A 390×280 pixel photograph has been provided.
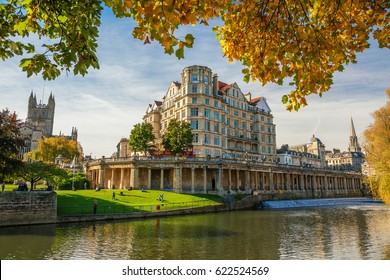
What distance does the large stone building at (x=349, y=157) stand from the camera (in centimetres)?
16012

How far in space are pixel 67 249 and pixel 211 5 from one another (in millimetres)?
17627

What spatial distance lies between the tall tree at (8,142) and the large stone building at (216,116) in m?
39.7

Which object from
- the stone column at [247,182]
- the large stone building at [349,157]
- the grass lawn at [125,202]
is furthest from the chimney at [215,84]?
the large stone building at [349,157]

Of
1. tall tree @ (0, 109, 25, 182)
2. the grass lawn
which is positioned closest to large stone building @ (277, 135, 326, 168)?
the grass lawn

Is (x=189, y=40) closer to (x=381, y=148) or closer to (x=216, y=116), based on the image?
(x=381, y=148)

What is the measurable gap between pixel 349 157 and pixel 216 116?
12651cm

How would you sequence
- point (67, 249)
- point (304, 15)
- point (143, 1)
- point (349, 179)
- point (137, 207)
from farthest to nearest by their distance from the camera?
point (349, 179), point (137, 207), point (67, 249), point (304, 15), point (143, 1)

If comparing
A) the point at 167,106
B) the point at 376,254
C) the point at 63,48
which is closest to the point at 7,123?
the point at 63,48

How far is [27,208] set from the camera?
2769 centimetres

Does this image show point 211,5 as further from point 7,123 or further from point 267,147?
point 267,147

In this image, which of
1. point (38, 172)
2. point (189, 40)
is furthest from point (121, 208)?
point (189, 40)

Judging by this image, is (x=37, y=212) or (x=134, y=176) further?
(x=134, y=176)

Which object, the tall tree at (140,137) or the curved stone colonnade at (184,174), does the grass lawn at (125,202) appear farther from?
the tall tree at (140,137)

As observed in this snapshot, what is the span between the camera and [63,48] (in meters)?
5.65
